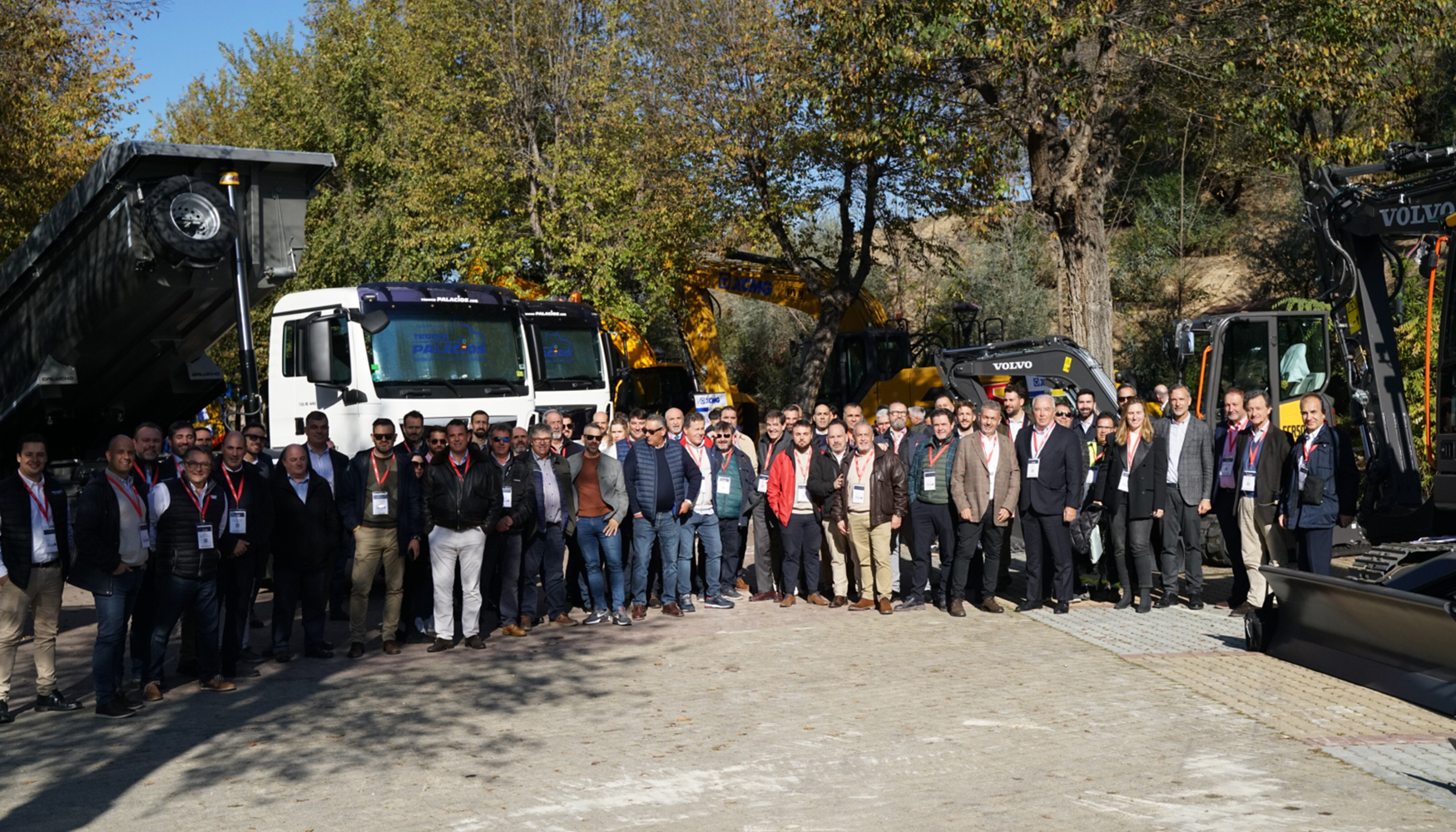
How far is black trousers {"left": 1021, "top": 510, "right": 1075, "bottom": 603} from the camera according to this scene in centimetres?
1091

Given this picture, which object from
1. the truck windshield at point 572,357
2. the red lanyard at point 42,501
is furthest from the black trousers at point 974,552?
the truck windshield at point 572,357

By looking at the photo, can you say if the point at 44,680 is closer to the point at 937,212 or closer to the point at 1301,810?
the point at 1301,810

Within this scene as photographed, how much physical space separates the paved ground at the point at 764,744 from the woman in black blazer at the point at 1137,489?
116 cm

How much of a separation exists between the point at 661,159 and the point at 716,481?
15.8 m

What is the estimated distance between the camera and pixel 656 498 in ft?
36.5

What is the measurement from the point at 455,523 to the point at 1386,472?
7.17 m

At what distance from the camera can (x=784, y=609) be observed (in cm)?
1142

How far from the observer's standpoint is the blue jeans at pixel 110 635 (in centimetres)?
788

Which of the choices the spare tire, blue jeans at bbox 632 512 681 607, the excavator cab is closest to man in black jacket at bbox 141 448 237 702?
the spare tire

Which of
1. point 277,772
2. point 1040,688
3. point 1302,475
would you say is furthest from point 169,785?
point 1302,475

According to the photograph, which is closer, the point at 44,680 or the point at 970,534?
the point at 44,680

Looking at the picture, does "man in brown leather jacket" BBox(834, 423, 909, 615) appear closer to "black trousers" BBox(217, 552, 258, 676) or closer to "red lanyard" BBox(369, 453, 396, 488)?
"red lanyard" BBox(369, 453, 396, 488)

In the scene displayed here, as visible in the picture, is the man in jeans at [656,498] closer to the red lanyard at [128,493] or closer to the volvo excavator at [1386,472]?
the red lanyard at [128,493]

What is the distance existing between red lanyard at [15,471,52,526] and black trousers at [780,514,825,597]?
607 centimetres
